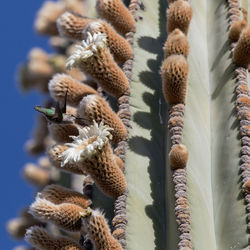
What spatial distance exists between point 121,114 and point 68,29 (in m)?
0.51

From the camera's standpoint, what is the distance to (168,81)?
7.86 ft

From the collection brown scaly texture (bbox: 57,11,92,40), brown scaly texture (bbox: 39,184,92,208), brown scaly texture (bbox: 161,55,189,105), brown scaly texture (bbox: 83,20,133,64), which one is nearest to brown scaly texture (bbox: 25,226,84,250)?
brown scaly texture (bbox: 39,184,92,208)

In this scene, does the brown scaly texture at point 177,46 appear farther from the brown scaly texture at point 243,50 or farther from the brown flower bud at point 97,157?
the brown flower bud at point 97,157

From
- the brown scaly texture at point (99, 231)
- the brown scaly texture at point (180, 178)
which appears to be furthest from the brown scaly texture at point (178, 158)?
the brown scaly texture at point (99, 231)

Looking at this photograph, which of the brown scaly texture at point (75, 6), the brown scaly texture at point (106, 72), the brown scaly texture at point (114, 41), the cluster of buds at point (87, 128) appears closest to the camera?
the cluster of buds at point (87, 128)

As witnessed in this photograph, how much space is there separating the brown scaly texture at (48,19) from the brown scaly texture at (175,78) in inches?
75.3

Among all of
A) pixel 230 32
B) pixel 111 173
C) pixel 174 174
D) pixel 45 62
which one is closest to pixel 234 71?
pixel 230 32

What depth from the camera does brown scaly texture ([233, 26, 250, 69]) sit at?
2520mm

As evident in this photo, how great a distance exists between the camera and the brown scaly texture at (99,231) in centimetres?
190

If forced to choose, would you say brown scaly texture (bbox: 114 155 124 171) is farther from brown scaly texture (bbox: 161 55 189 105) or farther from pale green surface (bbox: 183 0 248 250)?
brown scaly texture (bbox: 161 55 189 105)

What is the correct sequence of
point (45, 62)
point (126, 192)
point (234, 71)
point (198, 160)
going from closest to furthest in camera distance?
point (126, 192) < point (198, 160) < point (234, 71) < point (45, 62)

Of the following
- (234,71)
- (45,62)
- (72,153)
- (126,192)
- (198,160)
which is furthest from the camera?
(45,62)

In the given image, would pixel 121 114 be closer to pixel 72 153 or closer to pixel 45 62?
pixel 72 153

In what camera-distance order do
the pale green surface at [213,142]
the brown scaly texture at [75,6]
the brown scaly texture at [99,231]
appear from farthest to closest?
the brown scaly texture at [75,6]
the pale green surface at [213,142]
the brown scaly texture at [99,231]
